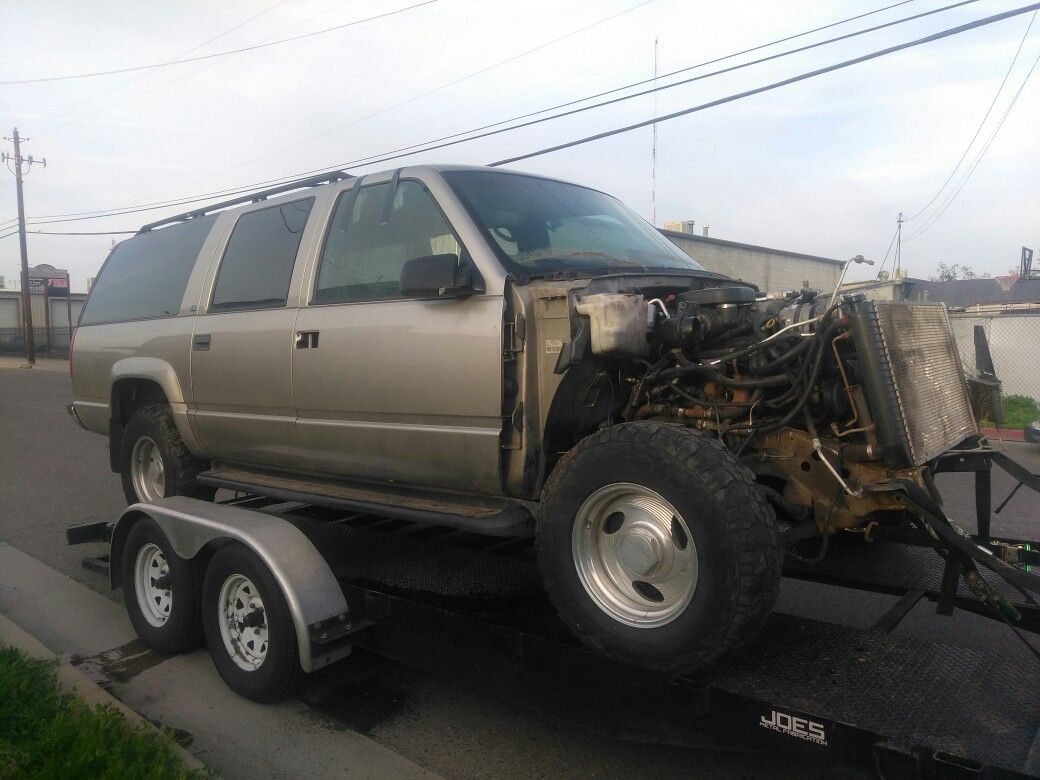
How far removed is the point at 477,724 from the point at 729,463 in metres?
1.93

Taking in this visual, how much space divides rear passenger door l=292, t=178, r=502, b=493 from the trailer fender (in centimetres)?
51

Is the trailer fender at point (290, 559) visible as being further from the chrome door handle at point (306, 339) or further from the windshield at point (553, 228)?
the windshield at point (553, 228)

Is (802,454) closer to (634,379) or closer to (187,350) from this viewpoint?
(634,379)

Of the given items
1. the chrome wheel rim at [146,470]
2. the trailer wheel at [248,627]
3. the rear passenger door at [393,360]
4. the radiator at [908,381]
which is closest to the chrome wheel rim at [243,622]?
the trailer wheel at [248,627]

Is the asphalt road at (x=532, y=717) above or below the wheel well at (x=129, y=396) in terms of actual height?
below

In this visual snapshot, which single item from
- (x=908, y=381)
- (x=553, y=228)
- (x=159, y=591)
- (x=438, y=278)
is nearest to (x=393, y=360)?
(x=438, y=278)

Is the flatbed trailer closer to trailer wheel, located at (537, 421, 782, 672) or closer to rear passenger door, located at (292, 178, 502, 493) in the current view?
trailer wheel, located at (537, 421, 782, 672)

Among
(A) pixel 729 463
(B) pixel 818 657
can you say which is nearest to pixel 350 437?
(A) pixel 729 463

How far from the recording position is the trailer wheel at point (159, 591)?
4445 millimetres

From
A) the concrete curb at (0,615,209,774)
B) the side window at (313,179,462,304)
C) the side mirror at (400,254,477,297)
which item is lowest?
the concrete curb at (0,615,209,774)

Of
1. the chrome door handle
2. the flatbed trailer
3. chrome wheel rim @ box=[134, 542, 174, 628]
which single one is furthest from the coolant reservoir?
chrome wheel rim @ box=[134, 542, 174, 628]

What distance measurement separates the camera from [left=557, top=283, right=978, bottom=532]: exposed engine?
9.51 ft

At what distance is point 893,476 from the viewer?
2953 millimetres

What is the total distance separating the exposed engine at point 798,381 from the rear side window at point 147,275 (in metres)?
3.45
